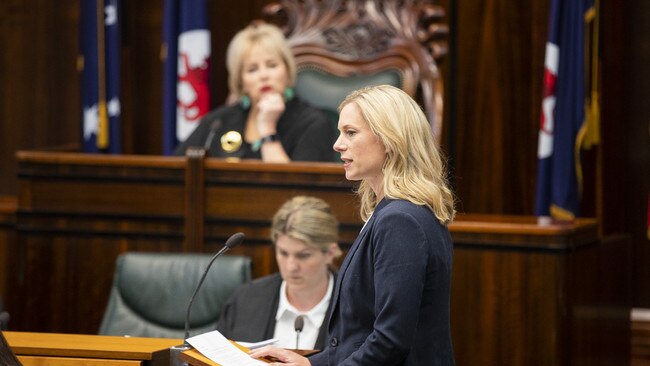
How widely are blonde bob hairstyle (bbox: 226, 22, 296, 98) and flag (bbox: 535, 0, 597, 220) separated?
1.32 metres

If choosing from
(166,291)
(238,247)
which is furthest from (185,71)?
(166,291)

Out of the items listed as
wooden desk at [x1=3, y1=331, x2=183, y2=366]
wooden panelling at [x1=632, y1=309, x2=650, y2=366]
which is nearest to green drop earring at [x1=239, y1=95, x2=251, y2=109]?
wooden panelling at [x1=632, y1=309, x2=650, y2=366]

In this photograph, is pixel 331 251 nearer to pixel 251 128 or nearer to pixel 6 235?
pixel 251 128

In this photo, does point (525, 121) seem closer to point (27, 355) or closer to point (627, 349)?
point (627, 349)

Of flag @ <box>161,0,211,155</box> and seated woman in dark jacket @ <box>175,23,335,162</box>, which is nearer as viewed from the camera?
seated woman in dark jacket @ <box>175,23,335,162</box>

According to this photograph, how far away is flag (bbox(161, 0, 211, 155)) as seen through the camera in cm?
661

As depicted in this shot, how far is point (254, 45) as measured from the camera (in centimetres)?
567

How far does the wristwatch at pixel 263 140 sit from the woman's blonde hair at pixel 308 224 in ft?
3.92

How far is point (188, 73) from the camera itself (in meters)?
6.63

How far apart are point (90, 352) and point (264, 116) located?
243cm

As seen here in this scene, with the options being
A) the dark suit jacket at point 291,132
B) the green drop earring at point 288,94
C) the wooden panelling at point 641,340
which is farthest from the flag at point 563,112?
the green drop earring at point 288,94

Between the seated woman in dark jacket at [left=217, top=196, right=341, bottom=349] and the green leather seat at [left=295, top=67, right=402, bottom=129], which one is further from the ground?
the green leather seat at [left=295, top=67, right=402, bottom=129]

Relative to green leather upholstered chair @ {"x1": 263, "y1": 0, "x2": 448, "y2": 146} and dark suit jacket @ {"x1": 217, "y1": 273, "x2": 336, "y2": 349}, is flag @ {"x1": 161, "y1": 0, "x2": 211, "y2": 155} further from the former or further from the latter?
dark suit jacket @ {"x1": 217, "y1": 273, "x2": 336, "y2": 349}

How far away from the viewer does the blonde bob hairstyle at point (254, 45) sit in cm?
563
